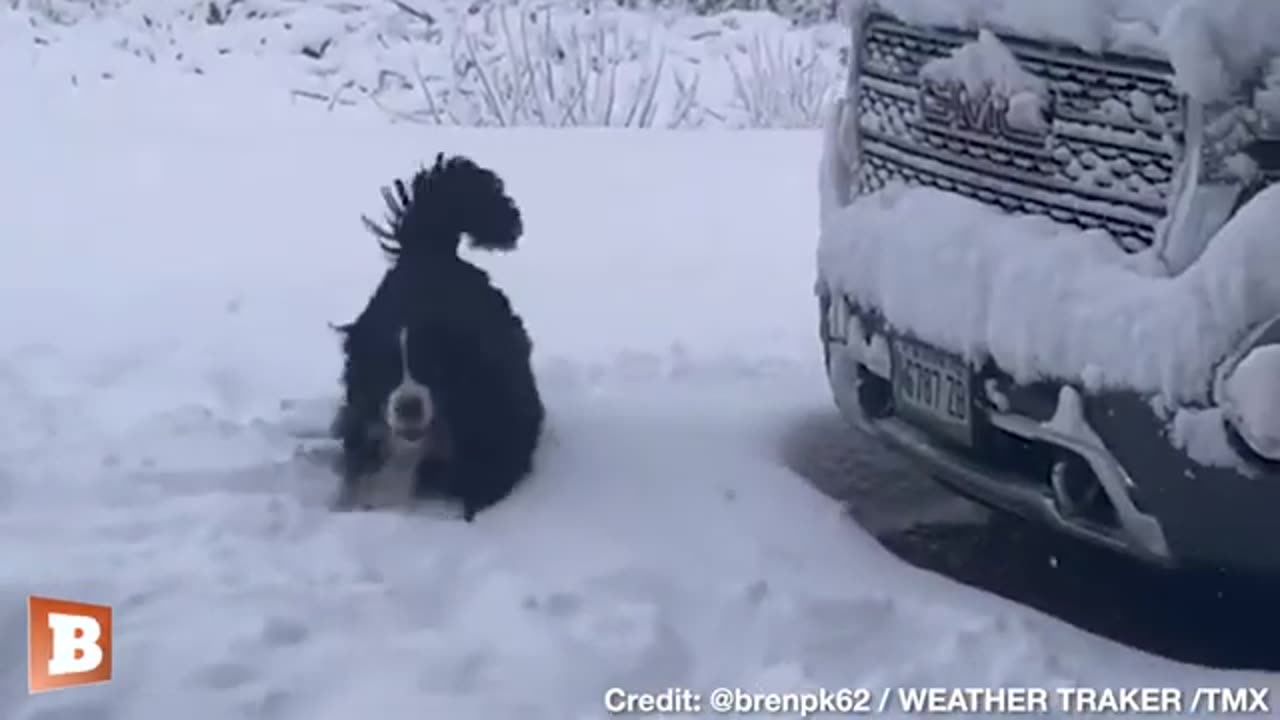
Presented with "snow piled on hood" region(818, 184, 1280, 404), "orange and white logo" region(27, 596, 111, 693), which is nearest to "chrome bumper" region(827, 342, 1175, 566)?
"snow piled on hood" region(818, 184, 1280, 404)

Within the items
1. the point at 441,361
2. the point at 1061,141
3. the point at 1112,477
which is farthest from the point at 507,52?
the point at 1112,477

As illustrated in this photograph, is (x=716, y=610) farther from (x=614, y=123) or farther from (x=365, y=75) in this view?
(x=365, y=75)

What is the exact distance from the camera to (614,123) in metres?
10.1

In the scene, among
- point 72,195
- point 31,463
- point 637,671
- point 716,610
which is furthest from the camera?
point 72,195

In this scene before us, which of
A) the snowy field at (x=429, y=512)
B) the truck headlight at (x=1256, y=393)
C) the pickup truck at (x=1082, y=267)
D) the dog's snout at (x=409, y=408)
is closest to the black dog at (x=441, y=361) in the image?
the dog's snout at (x=409, y=408)

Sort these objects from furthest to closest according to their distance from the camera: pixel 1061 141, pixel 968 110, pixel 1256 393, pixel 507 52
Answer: pixel 507 52, pixel 968 110, pixel 1061 141, pixel 1256 393

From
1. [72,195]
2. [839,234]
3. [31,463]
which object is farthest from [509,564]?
[72,195]

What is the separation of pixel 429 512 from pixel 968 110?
62.2 inches

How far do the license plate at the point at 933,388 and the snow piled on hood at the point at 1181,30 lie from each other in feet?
2.22

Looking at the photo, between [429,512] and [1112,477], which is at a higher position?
[1112,477]

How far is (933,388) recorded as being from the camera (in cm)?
368

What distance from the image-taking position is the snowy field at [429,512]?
3.27m

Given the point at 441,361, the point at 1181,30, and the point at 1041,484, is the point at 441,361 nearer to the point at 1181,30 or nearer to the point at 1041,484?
the point at 1041,484

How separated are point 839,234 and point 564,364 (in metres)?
1.50
